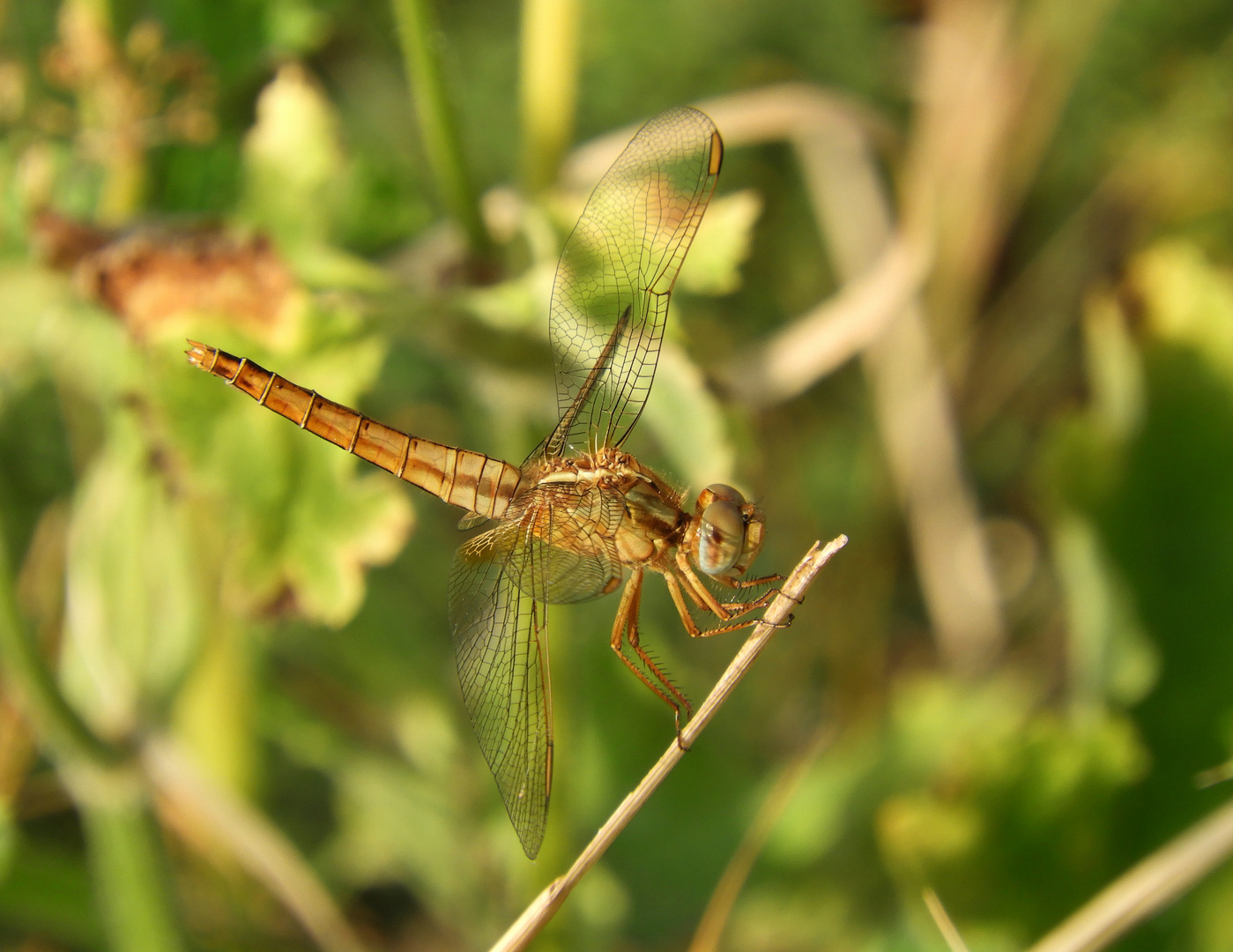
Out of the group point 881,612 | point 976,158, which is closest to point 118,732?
point 881,612

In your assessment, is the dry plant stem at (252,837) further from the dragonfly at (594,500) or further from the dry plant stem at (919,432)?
the dry plant stem at (919,432)

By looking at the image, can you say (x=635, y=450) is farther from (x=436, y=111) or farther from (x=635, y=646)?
(x=436, y=111)

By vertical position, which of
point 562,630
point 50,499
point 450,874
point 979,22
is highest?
point 979,22

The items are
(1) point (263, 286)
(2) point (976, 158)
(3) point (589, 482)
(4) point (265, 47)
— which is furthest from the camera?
(2) point (976, 158)

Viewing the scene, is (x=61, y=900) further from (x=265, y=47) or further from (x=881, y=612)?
(x=881, y=612)

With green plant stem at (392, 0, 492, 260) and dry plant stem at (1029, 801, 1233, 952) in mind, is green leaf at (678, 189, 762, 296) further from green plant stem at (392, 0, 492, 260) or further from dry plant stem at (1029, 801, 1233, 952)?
dry plant stem at (1029, 801, 1233, 952)
